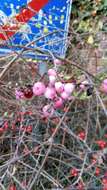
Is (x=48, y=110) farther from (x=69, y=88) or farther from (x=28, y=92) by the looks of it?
(x=69, y=88)

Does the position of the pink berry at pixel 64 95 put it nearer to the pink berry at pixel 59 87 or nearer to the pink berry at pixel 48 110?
the pink berry at pixel 59 87

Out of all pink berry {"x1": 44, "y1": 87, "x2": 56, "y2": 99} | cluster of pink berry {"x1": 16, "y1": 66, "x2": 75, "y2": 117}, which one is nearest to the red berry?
cluster of pink berry {"x1": 16, "y1": 66, "x2": 75, "y2": 117}

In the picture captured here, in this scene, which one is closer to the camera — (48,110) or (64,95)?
(64,95)

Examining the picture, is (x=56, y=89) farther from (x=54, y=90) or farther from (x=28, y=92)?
(x=28, y=92)

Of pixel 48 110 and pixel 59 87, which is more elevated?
pixel 59 87

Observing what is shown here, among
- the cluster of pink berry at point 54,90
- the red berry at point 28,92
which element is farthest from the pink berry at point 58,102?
the red berry at point 28,92

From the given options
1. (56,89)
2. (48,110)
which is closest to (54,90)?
(56,89)

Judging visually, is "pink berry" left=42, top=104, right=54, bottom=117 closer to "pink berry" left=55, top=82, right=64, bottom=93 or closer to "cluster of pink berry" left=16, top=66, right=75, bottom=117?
"cluster of pink berry" left=16, top=66, right=75, bottom=117

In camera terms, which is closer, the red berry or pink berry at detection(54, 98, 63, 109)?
pink berry at detection(54, 98, 63, 109)

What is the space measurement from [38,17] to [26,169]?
2.50m

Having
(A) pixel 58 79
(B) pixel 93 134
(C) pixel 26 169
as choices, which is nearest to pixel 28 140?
(C) pixel 26 169

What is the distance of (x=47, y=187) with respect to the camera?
2762 millimetres

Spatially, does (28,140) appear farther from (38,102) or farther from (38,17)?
(38,17)

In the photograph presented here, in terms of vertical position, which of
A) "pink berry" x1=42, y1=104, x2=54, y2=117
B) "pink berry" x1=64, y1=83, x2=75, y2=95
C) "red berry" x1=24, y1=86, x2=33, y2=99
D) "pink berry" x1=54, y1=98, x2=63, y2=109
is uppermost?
"pink berry" x1=64, y1=83, x2=75, y2=95
